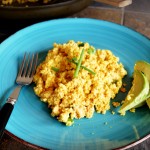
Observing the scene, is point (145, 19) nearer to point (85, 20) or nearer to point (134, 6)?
point (134, 6)

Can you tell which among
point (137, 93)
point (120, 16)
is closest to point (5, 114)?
point (137, 93)

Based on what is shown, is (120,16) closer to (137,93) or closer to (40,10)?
(40,10)

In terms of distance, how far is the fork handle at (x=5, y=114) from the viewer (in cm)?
80

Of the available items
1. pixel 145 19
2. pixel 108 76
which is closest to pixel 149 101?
pixel 108 76

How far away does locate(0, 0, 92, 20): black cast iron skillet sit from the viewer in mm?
1197

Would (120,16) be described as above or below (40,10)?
below

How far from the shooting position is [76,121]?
2.96 feet

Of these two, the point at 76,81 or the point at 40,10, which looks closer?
the point at 76,81

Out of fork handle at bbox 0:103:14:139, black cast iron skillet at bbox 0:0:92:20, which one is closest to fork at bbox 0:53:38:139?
fork handle at bbox 0:103:14:139

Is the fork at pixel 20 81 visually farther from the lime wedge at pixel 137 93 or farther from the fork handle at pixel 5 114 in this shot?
the lime wedge at pixel 137 93

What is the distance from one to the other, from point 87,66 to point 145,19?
0.67 meters

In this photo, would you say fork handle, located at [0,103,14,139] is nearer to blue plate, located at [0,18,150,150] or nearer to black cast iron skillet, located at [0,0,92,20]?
blue plate, located at [0,18,150,150]

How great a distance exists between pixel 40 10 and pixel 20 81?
362 millimetres

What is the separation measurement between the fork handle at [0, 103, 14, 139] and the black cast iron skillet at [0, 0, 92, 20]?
0.48 m
